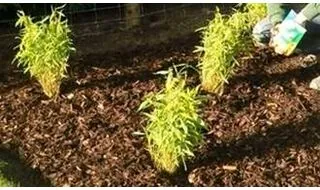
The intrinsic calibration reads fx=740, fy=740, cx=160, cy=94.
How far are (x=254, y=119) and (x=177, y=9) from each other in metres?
1.94

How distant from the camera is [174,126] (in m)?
3.87

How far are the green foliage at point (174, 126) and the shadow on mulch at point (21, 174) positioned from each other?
65 centimetres

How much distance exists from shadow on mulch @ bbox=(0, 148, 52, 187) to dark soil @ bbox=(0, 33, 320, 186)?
0.14ft

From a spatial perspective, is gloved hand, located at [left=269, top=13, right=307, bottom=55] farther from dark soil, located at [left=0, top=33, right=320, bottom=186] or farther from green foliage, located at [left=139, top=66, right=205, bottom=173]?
green foliage, located at [left=139, top=66, right=205, bottom=173]

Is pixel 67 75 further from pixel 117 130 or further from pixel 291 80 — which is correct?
pixel 291 80

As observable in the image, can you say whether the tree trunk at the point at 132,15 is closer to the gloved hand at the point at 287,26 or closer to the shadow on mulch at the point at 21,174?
the gloved hand at the point at 287,26

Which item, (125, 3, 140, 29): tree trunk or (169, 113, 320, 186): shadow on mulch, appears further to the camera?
(125, 3, 140, 29): tree trunk

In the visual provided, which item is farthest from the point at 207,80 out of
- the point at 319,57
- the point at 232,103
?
the point at 319,57

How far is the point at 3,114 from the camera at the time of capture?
15.1 feet

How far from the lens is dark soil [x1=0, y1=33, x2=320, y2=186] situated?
13.3 ft

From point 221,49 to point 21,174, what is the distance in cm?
140

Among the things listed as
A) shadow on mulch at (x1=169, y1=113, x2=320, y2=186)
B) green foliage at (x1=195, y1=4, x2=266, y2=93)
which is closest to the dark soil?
shadow on mulch at (x1=169, y1=113, x2=320, y2=186)

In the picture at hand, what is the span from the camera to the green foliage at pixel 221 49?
4.52 meters

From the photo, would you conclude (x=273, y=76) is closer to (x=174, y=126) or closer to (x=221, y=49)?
(x=221, y=49)
